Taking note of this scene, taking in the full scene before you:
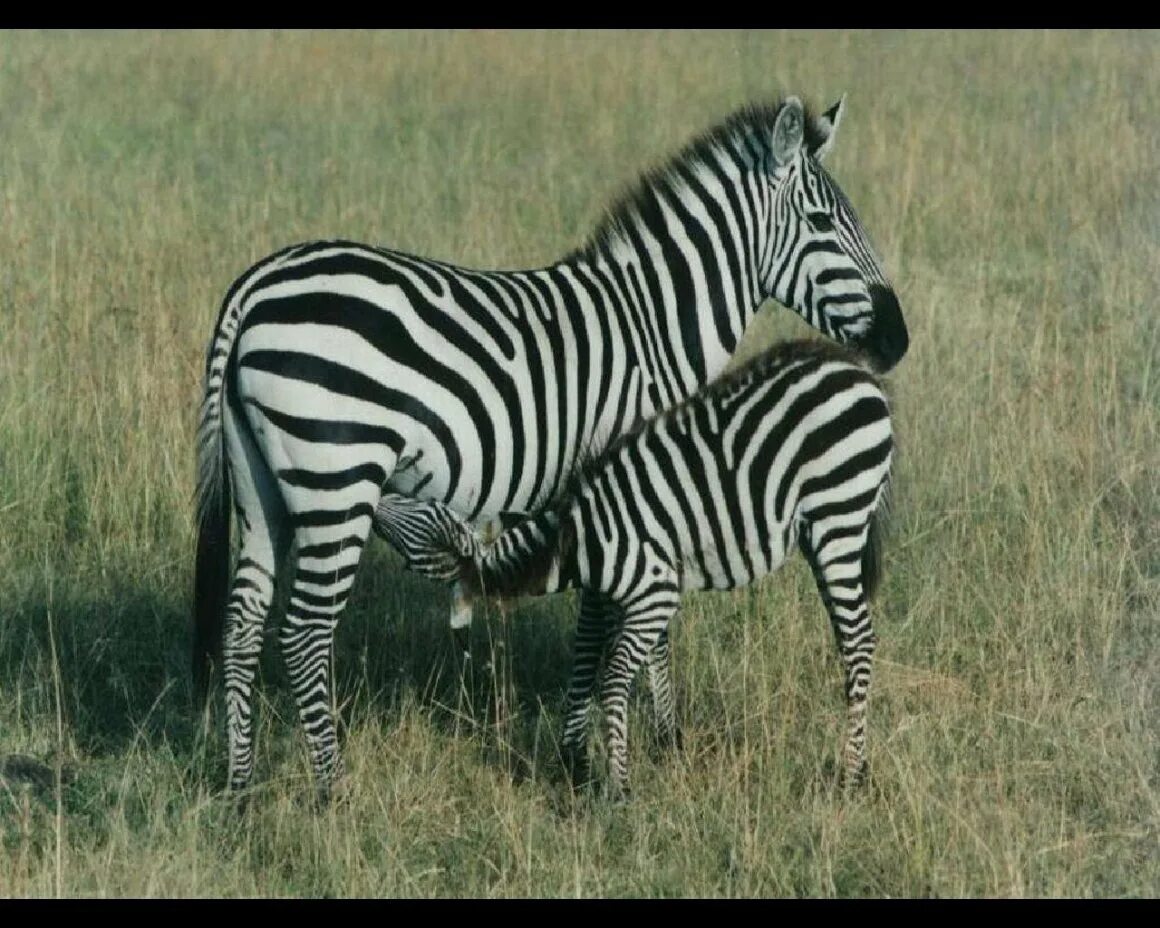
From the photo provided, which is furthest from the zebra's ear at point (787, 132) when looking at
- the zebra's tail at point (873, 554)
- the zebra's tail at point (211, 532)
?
the zebra's tail at point (211, 532)

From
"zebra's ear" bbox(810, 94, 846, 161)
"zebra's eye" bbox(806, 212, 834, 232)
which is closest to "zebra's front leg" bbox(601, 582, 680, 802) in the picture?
"zebra's eye" bbox(806, 212, 834, 232)

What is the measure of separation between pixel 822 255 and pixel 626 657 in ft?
5.93

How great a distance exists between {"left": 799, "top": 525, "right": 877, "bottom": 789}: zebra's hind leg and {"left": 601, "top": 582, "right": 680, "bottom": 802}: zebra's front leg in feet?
1.89

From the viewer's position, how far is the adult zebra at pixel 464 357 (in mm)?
5945

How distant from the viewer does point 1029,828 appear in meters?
6.05

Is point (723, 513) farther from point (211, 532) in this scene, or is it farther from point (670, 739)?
point (211, 532)

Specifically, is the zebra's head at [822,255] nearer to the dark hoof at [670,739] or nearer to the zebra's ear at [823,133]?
the zebra's ear at [823,133]

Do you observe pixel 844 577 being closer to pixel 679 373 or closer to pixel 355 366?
pixel 679 373

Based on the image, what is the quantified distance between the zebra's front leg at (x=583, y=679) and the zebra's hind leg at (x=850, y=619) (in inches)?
32.4

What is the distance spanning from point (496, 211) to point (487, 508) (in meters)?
7.00

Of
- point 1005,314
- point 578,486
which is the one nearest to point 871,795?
point 578,486

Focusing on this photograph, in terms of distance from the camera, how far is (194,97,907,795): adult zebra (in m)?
5.95

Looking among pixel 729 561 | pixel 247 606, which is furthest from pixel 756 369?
pixel 247 606

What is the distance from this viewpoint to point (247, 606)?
252 inches
